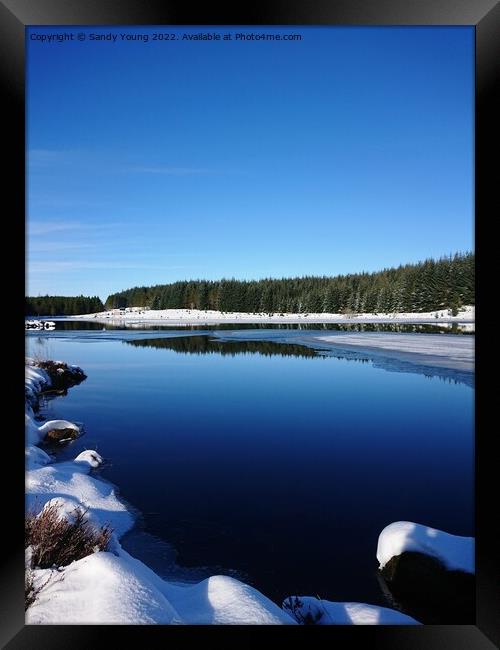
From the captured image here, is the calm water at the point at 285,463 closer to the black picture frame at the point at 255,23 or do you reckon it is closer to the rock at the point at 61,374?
the rock at the point at 61,374

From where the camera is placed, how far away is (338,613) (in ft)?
8.60

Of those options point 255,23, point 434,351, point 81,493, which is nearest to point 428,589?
point 81,493

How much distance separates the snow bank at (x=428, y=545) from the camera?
3.09 meters

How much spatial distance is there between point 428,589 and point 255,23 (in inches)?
161

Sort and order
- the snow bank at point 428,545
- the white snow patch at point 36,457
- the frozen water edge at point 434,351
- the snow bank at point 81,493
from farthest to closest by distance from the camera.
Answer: the frozen water edge at point 434,351
the white snow patch at point 36,457
the snow bank at point 81,493
the snow bank at point 428,545

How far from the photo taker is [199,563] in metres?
3.49

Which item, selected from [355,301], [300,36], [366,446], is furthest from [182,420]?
[355,301]

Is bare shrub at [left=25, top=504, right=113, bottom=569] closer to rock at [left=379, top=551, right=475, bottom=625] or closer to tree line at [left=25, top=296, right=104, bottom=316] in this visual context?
rock at [left=379, top=551, right=475, bottom=625]

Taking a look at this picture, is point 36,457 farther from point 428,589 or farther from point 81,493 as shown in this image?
point 428,589


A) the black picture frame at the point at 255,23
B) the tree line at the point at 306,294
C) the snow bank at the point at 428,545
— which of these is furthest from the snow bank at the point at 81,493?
the tree line at the point at 306,294

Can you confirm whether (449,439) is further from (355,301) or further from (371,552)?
(355,301)

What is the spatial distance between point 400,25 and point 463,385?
923 cm

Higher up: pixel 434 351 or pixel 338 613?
pixel 434 351

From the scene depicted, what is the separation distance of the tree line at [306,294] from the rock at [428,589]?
54.2 feet
